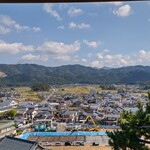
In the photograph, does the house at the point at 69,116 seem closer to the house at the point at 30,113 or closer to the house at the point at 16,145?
the house at the point at 30,113

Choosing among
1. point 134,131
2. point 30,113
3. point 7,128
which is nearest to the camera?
point 134,131

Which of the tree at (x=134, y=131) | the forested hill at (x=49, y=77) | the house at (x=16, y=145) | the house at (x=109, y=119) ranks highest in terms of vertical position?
the forested hill at (x=49, y=77)

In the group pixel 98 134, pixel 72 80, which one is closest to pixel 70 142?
pixel 98 134

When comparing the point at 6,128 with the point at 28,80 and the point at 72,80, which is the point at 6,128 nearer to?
the point at 28,80

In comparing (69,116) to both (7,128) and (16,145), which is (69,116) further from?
(16,145)

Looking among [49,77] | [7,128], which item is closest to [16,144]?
[7,128]

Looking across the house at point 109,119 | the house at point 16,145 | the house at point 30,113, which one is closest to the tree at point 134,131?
the house at point 16,145

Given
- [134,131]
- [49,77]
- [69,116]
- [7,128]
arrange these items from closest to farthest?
[134,131]
[7,128]
[69,116]
[49,77]
